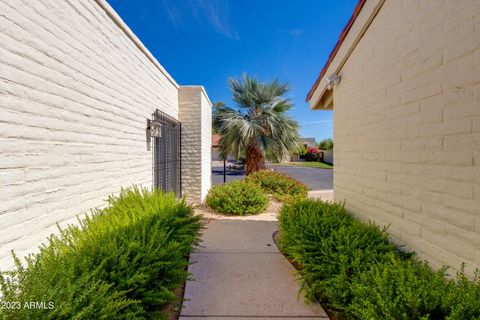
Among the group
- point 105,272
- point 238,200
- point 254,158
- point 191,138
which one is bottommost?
point 238,200

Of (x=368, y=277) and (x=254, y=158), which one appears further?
(x=254, y=158)

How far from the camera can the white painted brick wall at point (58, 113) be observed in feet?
6.09

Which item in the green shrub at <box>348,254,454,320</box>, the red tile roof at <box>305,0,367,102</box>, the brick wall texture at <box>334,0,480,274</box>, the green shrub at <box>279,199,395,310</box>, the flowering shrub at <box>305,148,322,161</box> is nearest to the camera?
the green shrub at <box>348,254,454,320</box>

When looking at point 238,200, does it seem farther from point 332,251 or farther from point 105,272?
point 105,272

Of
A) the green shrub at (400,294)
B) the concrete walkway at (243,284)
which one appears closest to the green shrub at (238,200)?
the concrete walkway at (243,284)

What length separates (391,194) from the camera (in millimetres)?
2721

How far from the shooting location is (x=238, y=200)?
20.0 feet

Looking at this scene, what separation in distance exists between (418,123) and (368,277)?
1.50 m

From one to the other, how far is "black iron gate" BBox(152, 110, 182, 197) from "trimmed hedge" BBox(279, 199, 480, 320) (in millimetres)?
3394

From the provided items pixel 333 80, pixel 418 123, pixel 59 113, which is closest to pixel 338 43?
pixel 333 80

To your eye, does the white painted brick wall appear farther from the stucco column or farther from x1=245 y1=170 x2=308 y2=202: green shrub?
x1=245 y1=170 x2=308 y2=202: green shrub

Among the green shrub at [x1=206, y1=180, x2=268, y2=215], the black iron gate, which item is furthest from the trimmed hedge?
the black iron gate

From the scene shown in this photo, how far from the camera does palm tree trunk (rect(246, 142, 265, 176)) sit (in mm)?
9302

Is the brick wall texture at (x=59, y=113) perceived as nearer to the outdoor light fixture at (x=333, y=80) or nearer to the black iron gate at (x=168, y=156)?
the black iron gate at (x=168, y=156)
